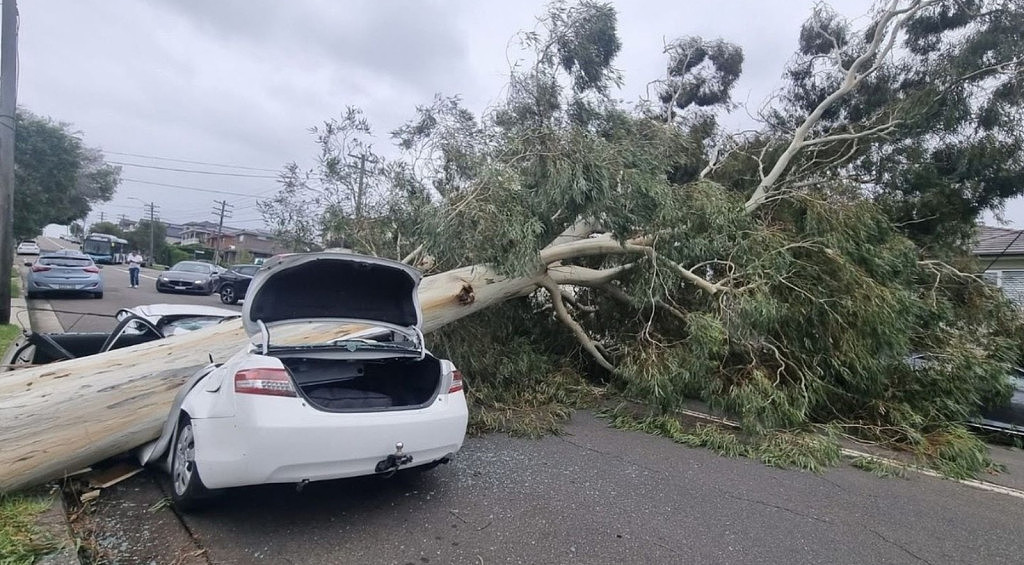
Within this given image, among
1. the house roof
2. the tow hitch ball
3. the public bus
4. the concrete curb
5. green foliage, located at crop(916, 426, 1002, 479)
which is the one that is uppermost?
the house roof

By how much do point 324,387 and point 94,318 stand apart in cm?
1103

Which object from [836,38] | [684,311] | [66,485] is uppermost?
[836,38]

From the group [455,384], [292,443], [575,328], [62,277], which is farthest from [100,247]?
[292,443]

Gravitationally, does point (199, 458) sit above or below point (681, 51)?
below

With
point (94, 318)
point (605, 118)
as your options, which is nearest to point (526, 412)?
point (605, 118)

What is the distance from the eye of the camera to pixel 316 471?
3.16 metres

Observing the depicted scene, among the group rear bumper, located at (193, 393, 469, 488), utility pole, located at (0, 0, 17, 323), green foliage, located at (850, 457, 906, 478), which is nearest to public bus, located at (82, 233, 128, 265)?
utility pole, located at (0, 0, 17, 323)

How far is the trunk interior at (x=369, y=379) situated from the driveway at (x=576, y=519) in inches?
24.8

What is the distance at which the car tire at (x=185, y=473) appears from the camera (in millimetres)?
3291

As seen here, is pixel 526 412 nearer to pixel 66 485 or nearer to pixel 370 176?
pixel 66 485

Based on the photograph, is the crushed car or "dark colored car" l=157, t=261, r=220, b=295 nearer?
the crushed car

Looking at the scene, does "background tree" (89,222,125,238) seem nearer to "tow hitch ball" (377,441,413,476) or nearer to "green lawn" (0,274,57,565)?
"green lawn" (0,274,57,565)

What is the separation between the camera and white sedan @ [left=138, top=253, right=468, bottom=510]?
10.1ft

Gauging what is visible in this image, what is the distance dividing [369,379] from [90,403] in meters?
1.90
